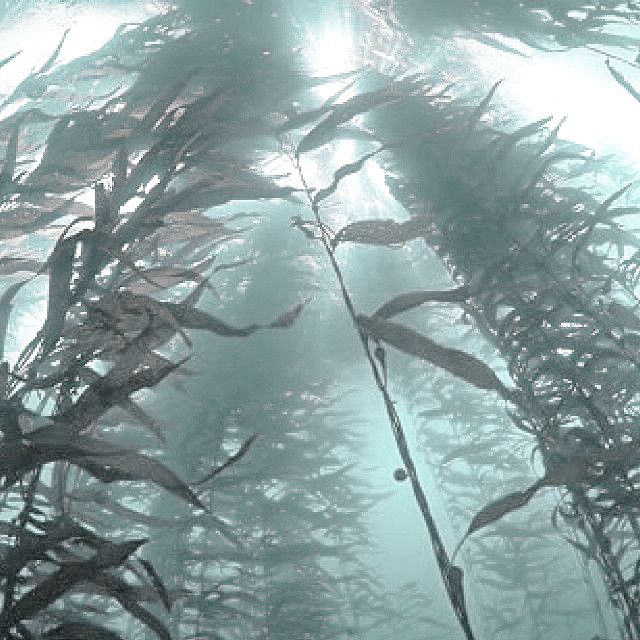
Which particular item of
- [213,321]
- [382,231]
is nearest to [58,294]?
[213,321]

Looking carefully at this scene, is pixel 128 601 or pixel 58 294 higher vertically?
pixel 58 294

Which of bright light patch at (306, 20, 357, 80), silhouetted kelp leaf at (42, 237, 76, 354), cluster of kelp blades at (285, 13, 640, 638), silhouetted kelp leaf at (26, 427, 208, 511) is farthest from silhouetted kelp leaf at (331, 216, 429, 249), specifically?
bright light patch at (306, 20, 357, 80)

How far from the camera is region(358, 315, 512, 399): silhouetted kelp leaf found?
119 cm

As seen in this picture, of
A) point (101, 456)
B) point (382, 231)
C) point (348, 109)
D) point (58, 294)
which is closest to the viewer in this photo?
point (101, 456)

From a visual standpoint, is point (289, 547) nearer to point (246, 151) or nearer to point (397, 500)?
point (246, 151)

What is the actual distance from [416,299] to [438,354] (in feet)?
0.72

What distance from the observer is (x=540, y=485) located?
109 centimetres

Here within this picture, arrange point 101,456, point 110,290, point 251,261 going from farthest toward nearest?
point 251,261 → point 110,290 → point 101,456

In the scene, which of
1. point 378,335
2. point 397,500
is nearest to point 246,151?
point 378,335

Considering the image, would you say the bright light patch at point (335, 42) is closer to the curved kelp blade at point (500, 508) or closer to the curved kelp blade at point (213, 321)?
the curved kelp blade at point (213, 321)

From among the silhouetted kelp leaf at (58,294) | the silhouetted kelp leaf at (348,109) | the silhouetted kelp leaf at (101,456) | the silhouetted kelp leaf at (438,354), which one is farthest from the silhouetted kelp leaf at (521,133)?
the silhouetted kelp leaf at (101,456)

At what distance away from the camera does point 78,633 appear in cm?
109

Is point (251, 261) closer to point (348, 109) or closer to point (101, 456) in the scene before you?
point (348, 109)

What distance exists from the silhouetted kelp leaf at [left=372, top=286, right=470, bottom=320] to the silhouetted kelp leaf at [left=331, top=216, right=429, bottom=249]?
557mm
